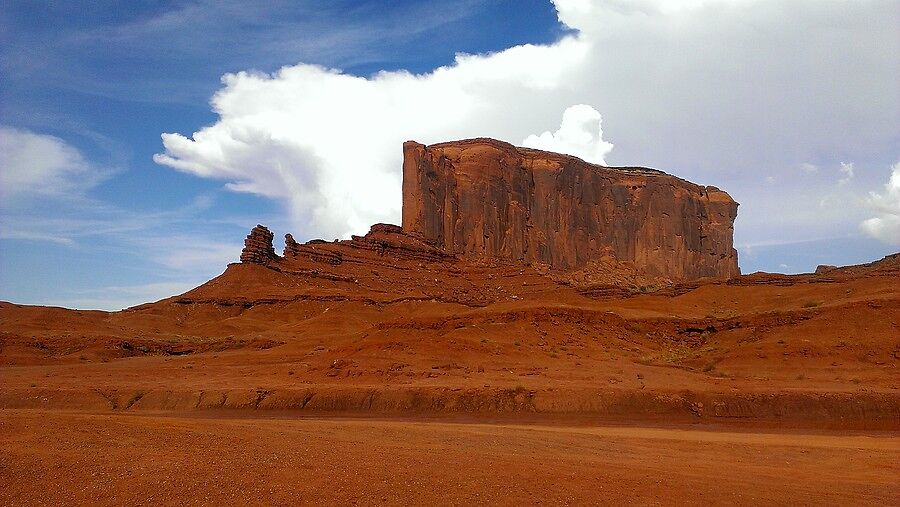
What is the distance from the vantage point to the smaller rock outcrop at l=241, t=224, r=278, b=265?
8581 cm

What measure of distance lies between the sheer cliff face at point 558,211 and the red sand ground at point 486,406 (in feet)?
191

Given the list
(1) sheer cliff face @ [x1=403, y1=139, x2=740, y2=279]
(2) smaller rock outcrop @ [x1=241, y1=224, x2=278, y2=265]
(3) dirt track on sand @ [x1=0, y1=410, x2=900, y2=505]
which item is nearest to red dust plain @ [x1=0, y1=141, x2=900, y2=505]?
(3) dirt track on sand @ [x1=0, y1=410, x2=900, y2=505]

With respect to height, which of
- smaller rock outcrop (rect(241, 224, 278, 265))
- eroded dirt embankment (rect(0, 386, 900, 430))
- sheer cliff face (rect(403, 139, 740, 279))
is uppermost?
sheer cliff face (rect(403, 139, 740, 279))

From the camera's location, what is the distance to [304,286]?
82000 millimetres

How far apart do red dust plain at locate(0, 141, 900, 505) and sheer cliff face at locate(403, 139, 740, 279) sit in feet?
178

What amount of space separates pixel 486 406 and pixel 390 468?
13869mm

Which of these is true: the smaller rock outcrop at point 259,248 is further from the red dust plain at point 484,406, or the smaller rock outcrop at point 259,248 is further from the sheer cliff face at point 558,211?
the sheer cliff face at point 558,211

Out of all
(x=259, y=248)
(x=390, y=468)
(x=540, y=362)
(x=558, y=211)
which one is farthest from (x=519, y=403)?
(x=558, y=211)

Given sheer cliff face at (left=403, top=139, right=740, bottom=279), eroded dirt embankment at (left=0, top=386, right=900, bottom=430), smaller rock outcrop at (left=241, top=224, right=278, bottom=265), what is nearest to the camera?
eroded dirt embankment at (left=0, top=386, right=900, bottom=430)

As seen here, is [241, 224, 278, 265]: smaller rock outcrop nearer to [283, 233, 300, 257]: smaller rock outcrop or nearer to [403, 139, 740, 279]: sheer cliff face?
[283, 233, 300, 257]: smaller rock outcrop

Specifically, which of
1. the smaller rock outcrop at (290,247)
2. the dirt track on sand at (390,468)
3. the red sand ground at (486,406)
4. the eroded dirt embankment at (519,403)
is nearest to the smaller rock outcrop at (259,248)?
the smaller rock outcrop at (290,247)

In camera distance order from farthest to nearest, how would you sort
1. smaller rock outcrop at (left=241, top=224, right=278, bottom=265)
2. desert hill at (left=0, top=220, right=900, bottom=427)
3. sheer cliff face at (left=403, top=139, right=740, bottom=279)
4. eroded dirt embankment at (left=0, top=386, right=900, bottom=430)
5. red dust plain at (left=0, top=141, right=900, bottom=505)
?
sheer cliff face at (left=403, top=139, right=740, bottom=279), smaller rock outcrop at (left=241, top=224, right=278, bottom=265), desert hill at (left=0, top=220, right=900, bottom=427), eroded dirt embankment at (left=0, top=386, right=900, bottom=430), red dust plain at (left=0, top=141, right=900, bottom=505)

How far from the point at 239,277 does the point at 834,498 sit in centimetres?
8041

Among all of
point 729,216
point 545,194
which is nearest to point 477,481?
point 545,194
